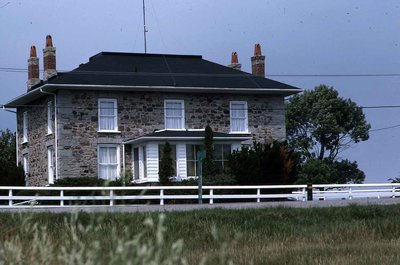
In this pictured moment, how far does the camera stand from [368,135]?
59781mm

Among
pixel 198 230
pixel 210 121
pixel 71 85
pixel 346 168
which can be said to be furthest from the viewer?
pixel 346 168

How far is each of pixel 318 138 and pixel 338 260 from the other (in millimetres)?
49697

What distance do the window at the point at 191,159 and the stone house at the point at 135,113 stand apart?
1.9 inches

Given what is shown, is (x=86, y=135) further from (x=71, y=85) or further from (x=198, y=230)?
(x=198, y=230)

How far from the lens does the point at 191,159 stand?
118 feet

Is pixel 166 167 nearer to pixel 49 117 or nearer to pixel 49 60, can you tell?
pixel 49 117

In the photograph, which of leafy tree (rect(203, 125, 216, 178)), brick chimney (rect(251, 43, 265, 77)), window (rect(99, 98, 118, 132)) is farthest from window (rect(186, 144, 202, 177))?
brick chimney (rect(251, 43, 265, 77))

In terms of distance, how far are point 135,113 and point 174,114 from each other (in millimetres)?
2031

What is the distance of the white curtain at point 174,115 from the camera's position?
3653cm

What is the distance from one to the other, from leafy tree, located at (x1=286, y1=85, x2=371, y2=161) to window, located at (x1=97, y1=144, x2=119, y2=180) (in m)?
25.2

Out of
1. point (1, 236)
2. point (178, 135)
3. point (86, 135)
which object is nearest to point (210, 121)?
point (178, 135)

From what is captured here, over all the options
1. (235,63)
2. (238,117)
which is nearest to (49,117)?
(238,117)

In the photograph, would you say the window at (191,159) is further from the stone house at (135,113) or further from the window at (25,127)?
the window at (25,127)

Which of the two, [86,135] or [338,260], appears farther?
[86,135]
